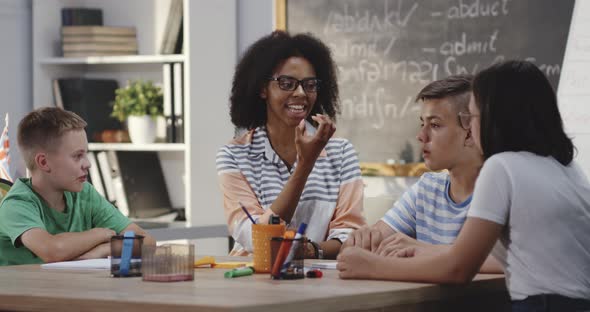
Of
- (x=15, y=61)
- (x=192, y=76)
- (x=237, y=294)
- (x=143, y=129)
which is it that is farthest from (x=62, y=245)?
(x=15, y=61)

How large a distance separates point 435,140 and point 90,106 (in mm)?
2774

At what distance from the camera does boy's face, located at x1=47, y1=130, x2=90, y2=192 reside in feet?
9.45

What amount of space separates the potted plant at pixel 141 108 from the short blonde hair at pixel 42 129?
182 cm

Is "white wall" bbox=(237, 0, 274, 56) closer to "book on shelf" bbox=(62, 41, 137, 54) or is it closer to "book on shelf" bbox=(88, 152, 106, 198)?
"book on shelf" bbox=(62, 41, 137, 54)

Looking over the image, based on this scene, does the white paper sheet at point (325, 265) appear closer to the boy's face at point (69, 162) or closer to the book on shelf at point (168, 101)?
the boy's face at point (69, 162)

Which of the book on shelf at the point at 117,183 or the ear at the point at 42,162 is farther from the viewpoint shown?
the book on shelf at the point at 117,183

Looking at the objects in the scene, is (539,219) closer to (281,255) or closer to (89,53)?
(281,255)

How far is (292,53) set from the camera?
3.13 m

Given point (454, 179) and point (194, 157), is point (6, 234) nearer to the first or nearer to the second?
point (454, 179)

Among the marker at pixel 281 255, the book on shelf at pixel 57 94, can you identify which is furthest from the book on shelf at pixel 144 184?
the marker at pixel 281 255

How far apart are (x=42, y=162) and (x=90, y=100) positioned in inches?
83.9

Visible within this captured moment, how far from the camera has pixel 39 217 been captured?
2.79 meters

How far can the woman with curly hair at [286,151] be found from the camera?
3.00 m

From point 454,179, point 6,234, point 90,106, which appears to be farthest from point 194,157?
point 454,179
